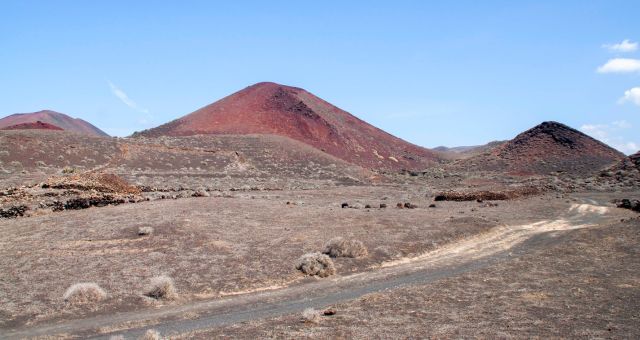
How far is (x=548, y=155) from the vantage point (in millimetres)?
73875

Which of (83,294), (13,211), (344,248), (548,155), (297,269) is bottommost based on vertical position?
(83,294)

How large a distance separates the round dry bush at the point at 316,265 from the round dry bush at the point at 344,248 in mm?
1236

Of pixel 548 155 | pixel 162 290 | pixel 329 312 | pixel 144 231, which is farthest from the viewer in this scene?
pixel 548 155

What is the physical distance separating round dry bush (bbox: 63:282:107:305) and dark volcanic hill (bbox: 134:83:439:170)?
6297cm

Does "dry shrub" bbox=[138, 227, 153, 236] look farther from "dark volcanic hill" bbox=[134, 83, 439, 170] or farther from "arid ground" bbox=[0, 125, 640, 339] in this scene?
"dark volcanic hill" bbox=[134, 83, 439, 170]

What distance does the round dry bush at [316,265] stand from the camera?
16.2 m

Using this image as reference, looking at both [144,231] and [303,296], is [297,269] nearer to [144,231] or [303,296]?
[303,296]

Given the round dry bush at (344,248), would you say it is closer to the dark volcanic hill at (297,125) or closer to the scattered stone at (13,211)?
the scattered stone at (13,211)

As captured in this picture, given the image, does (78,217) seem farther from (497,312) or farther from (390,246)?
(497,312)

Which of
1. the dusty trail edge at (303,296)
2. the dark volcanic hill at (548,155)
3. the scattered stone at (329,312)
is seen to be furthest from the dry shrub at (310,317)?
the dark volcanic hill at (548,155)

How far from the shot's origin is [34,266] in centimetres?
1543

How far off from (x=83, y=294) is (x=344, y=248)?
855cm

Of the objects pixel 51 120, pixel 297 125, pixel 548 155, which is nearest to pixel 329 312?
pixel 548 155

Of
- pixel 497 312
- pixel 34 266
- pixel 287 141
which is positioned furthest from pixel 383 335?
pixel 287 141
